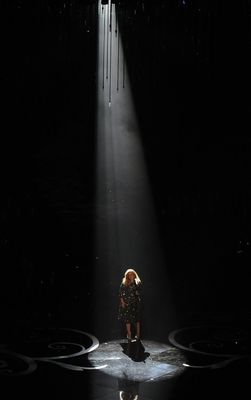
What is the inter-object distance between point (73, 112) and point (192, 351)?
26.0 ft

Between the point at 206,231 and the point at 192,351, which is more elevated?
the point at 206,231

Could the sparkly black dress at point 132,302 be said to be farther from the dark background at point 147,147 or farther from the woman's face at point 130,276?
the dark background at point 147,147

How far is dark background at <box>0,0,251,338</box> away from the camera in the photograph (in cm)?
1285

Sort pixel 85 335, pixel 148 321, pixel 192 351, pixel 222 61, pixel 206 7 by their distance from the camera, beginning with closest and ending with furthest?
pixel 192 351 → pixel 85 335 → pixel 148 321 → pixel 206 7 → pixel 222 61

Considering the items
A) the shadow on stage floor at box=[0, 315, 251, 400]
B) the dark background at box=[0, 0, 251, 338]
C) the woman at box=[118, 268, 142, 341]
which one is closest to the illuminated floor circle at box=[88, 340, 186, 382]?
the shadow on stage floor at box=[0, 315, 251, 400]

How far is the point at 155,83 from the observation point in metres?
13.6

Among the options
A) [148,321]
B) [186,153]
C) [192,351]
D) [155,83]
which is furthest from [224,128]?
[192,351]

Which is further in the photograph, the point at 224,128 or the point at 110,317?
the point at 224,128

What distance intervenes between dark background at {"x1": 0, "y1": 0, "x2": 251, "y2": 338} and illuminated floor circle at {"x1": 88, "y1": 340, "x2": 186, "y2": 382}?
13.9 ft

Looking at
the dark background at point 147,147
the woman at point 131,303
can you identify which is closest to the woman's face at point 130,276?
the woman at point 131,303

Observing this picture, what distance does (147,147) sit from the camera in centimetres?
1385

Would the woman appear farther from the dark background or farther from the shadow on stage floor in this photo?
the dark background

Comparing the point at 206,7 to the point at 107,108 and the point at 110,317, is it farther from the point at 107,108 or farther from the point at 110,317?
the point at 110,317

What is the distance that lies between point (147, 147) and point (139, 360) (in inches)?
296
